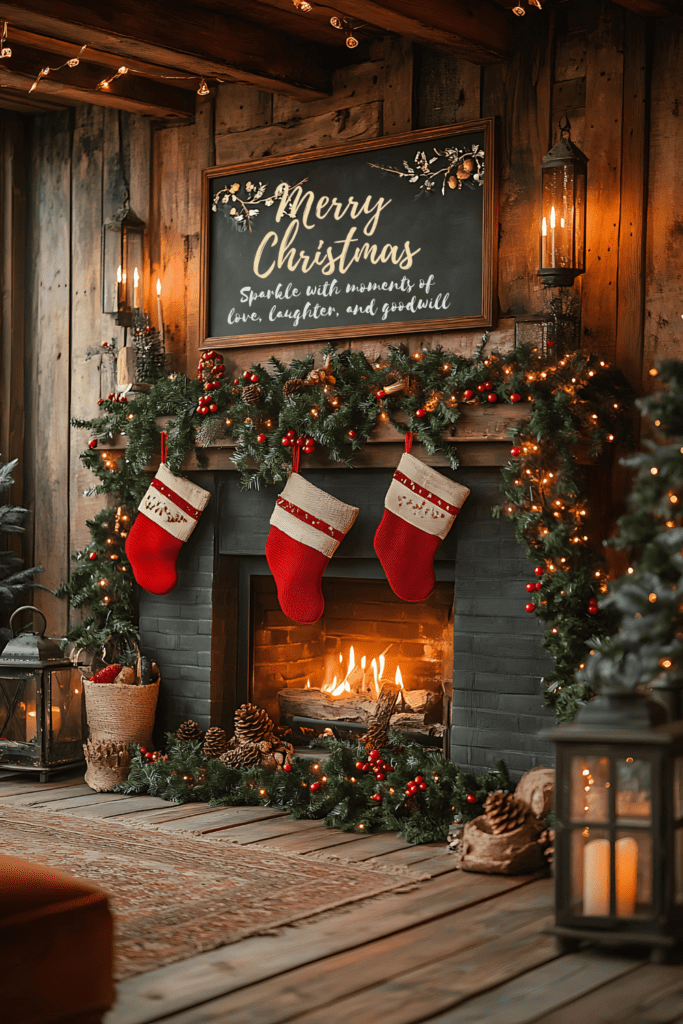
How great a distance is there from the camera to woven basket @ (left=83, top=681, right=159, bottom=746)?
4.71 m

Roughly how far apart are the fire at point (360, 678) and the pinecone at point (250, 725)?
0.34m

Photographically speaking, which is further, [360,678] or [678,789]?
[360,678]

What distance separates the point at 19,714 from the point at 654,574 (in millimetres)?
2947

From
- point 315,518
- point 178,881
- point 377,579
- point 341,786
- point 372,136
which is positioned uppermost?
point 372,136

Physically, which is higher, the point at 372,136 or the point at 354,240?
the point at 372,136

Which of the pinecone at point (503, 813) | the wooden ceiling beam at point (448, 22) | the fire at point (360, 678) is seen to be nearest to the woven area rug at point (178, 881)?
the pinecone at point (503, 813)

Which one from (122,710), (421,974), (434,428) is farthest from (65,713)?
(421,974)

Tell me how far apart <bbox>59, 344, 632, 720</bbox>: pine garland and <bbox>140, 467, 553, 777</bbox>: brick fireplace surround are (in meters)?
0.11

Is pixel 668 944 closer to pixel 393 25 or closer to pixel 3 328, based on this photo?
pixel 393 25

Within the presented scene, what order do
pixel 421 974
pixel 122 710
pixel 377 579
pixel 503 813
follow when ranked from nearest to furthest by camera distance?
pixel 421 974, pixel 503 813, pixel 377 579, pixel 122 710

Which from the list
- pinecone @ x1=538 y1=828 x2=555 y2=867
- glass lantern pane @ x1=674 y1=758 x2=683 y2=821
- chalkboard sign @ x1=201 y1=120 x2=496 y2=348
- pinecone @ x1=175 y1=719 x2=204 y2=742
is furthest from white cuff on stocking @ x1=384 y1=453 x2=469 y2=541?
glass lantern pane @ x1=674 y1=758 x2=683 y2=821

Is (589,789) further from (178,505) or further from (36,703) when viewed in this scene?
(36,703)

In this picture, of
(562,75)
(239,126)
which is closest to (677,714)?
(562,75)

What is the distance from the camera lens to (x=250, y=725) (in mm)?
4645
